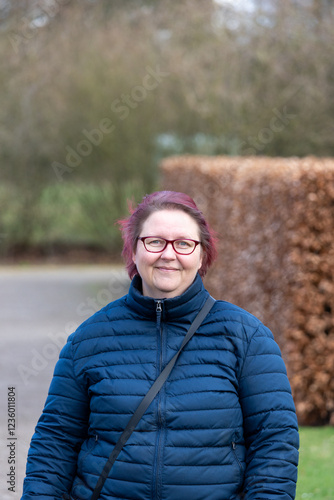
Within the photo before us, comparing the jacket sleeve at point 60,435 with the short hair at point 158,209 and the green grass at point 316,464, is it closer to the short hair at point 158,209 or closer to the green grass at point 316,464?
the short hair at point 158,209

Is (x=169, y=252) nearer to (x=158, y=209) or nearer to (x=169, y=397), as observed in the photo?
(x=158, y=209)

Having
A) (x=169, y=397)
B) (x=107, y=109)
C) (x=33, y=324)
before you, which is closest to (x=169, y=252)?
(x=169, y=397)

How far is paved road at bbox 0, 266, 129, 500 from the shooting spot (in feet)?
18.6

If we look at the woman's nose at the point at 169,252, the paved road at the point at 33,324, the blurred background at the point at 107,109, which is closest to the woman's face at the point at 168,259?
the woman's nose at the point at 169,252

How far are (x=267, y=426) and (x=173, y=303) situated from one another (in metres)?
0.44

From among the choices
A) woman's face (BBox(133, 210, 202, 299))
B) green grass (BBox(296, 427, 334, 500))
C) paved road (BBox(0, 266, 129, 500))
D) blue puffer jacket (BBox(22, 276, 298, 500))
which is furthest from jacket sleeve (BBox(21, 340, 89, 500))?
green grass (BBox(296, 427, 334, 500))

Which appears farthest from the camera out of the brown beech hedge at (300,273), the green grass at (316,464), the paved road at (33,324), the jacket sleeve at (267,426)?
the brown beech hedge at (300,273)

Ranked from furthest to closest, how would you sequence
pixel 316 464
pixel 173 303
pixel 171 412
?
pixel 316 464 < pixel 173 303 < pixel 171 412

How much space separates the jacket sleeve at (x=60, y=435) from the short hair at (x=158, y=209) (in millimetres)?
377

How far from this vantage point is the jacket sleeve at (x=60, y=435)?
2.48 m

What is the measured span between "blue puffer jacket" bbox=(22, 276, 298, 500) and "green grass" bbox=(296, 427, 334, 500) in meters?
2.30

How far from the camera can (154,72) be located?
16.0 meters

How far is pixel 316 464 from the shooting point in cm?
517

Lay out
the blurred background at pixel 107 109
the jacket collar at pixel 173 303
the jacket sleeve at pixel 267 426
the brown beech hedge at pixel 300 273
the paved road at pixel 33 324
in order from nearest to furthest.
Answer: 1. the jacket sleeve at pixel 267 426
2. the jacket collar at pixel 173 303
3. the paved road at pixel 33 324
4. the brown beech hedge at pixel 300 273
5. the blurred background at pixel 107 109
